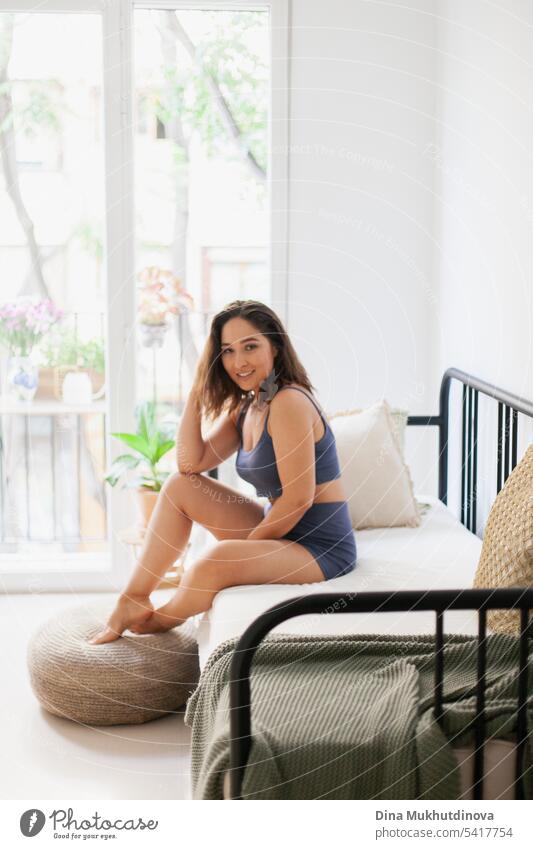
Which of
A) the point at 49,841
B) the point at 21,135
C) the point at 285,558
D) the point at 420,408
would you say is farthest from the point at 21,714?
the point at 21,135

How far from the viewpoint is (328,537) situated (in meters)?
2.47

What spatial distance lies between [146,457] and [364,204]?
3.42 ft

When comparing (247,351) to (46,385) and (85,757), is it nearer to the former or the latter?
(85,757)

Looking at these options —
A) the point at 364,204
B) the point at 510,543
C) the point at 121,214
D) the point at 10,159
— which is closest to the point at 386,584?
the point at 510,543

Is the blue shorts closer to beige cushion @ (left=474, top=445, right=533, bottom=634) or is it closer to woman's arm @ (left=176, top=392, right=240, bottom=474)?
woman's arm @ (left=176, top=392, right=240, bottom=474)

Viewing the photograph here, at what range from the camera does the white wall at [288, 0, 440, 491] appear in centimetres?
343

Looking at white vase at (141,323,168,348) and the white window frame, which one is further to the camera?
white vase at (141,323,168,348)

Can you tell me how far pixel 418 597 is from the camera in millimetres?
1425

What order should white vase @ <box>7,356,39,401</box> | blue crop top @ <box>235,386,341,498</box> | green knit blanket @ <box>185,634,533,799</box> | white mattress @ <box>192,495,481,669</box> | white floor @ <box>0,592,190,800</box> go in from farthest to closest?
white vase @ <box>7,356,39,401</box>
blue crop top @ <box>235,386,341,498</box>
white floor @ <box>0,592,190,800</box>
white mattress @ <box>192,495,481,669</box>
green knit blanket @ <box>185,634,533,799</box>

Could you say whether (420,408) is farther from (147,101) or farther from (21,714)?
(21,714)

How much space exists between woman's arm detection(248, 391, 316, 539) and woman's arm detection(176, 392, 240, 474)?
0.27m

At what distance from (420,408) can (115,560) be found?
3.66 ft

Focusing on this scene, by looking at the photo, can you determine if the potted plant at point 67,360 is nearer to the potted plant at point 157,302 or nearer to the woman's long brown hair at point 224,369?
the potted plant at point 157,302

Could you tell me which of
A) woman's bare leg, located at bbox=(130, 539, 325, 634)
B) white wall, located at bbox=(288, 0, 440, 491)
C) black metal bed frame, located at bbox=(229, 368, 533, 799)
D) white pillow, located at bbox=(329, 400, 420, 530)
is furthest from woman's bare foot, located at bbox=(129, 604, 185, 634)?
white wall, located at bbox=(288, 0, 440, 491)
